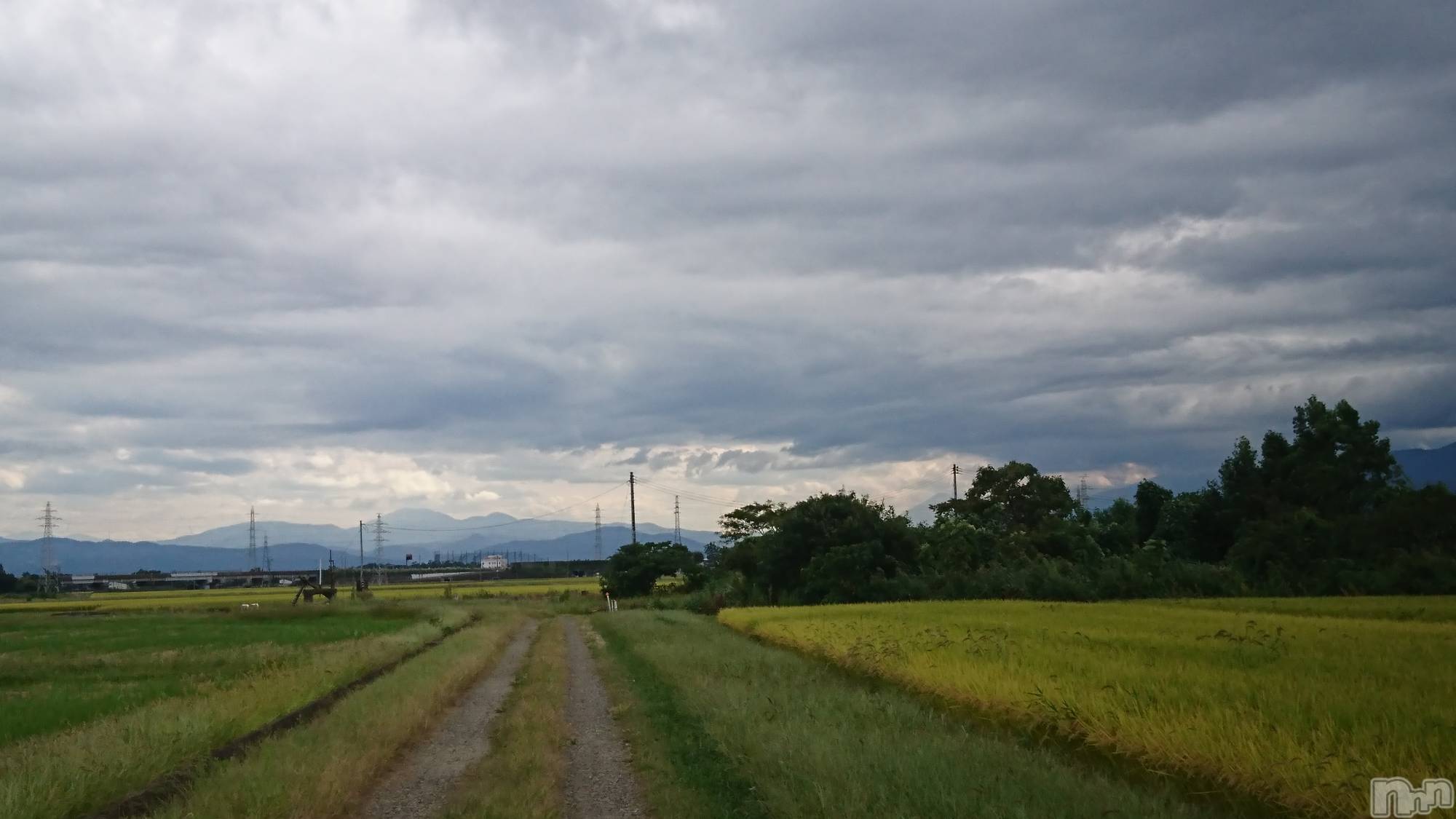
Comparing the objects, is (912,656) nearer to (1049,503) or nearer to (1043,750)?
(1043,750)

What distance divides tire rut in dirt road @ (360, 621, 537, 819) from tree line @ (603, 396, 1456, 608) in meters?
31.9

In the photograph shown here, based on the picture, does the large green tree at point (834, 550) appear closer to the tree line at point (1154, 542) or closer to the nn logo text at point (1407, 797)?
the tree line at point (1154, 542)

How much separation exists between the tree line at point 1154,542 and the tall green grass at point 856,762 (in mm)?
28503

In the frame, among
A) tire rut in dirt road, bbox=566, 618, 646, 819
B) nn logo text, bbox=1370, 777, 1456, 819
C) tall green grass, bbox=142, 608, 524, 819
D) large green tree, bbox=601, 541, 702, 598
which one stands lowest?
large green tree, bbox=601, 541, 702, 598

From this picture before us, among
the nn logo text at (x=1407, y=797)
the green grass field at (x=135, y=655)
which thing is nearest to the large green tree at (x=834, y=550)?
the green grass field at (x=135, y=655)

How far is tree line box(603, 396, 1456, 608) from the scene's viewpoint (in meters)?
42.0

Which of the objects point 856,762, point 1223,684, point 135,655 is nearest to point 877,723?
point 856,762

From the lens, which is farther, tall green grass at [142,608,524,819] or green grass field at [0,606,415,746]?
green grass field at [0,606,415,746]

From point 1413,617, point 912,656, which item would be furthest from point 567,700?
point 1413,617

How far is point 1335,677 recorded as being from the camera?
1282 centimetres

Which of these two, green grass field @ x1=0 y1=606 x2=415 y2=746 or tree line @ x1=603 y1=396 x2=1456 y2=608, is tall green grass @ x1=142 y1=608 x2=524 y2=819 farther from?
tree line @ x1=603 y1=396 x2=1456 y2=608

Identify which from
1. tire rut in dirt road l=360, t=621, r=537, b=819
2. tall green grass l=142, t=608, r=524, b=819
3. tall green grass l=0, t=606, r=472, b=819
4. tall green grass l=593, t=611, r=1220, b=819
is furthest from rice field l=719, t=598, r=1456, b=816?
tall green grass l=0, t=606, r=472, b=819

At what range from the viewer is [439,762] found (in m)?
13.2

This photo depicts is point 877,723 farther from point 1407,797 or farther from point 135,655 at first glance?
point 135,655
